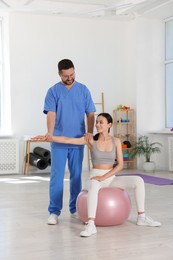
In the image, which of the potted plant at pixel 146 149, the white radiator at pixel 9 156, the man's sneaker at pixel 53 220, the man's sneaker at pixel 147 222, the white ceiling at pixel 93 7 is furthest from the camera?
the potted plant at pixel 146 149

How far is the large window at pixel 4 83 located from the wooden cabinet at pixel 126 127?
2.05 meters

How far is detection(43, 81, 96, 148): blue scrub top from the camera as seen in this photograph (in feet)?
12.7

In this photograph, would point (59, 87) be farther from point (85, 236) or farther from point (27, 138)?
point (27, 138)

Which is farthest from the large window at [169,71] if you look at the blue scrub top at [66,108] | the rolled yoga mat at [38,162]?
the blue scrub top at [66,108]

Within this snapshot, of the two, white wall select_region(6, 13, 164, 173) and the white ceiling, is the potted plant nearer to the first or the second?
white wall select_region(6, 13, 164, 173)

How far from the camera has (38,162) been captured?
7.62 m

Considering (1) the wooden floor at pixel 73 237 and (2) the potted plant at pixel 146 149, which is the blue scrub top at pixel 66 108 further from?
(2) the potted plant at pixel 146 149

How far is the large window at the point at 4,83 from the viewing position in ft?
27.4

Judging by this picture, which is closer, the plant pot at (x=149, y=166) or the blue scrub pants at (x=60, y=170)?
the blue scrub pants at (x=60, y=170)

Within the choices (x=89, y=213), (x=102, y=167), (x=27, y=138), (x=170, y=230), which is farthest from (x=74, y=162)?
(x=27, y=138)

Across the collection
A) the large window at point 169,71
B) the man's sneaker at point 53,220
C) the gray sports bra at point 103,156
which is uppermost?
the large window at point 169,71

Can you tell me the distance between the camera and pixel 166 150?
8.55 meters

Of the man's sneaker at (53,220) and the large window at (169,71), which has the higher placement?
the large window at (169,71)

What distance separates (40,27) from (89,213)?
5600 millimetres
